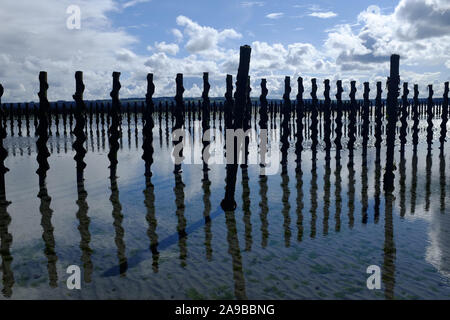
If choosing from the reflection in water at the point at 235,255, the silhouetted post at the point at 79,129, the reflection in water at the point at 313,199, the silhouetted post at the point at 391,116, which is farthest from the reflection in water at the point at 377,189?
the silhouetted post at the point at 79,129

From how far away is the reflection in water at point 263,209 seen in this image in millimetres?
6867

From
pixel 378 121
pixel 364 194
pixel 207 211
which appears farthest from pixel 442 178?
pixel 207 211

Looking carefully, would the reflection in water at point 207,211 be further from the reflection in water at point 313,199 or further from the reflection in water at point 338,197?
the reflection in water at point 338,197

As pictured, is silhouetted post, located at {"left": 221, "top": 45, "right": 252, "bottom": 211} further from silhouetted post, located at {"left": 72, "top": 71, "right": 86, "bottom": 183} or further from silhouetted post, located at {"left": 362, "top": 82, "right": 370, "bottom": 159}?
silhouetted post, located at {"left": 362, "top": 82, "right": 370, "bottom": 159}

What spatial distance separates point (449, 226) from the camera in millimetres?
7227

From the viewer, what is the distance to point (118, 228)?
7.48m

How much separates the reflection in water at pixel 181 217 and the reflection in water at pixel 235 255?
27.5 inches

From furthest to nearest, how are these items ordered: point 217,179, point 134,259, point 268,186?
point 217,179 → point 268,186 → point 134,259

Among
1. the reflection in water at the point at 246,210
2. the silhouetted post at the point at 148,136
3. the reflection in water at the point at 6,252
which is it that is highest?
the silhouetted post at the point at 148,136

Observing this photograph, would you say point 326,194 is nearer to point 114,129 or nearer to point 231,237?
point 231,237

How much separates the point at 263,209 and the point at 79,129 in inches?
256
